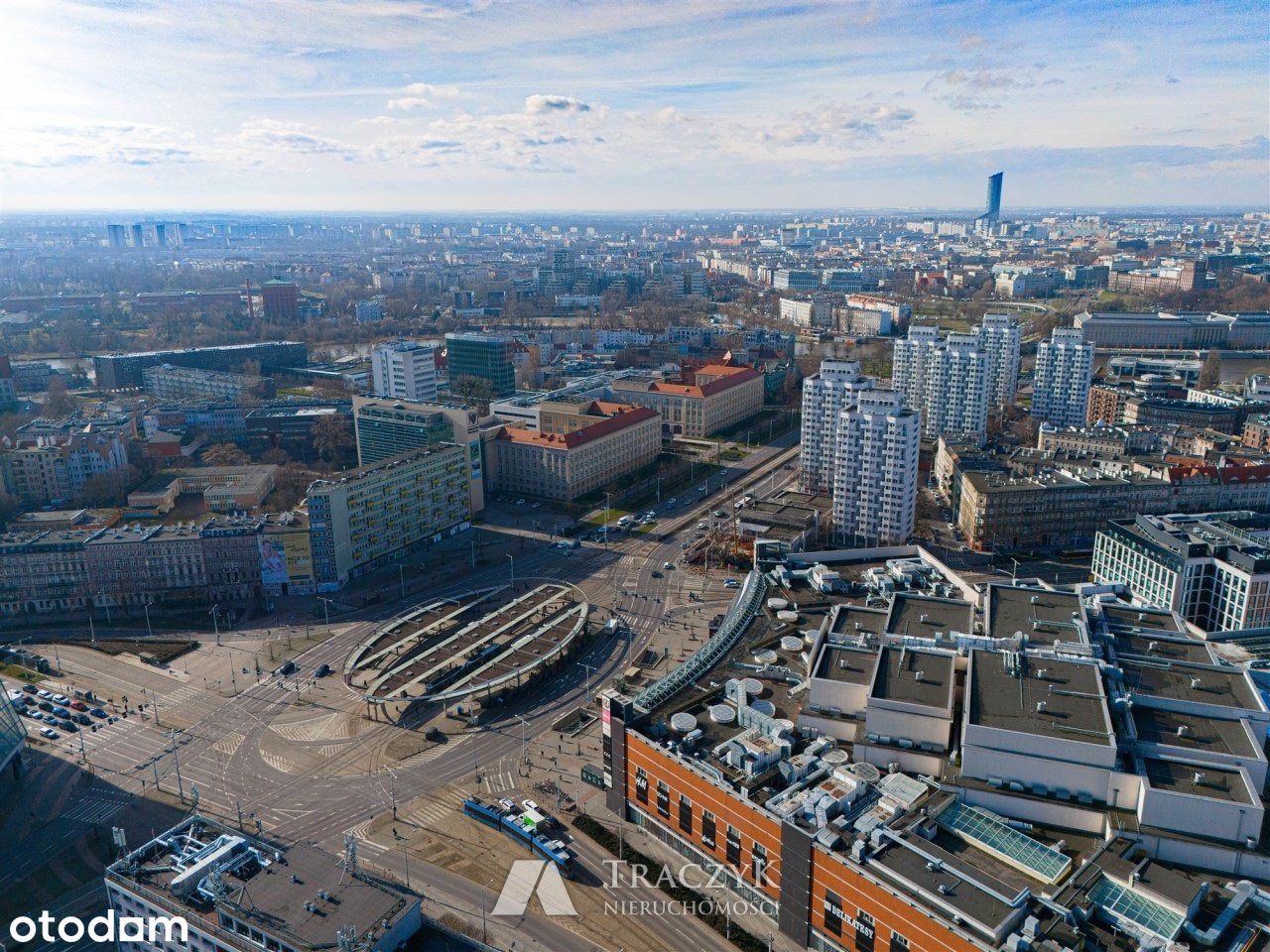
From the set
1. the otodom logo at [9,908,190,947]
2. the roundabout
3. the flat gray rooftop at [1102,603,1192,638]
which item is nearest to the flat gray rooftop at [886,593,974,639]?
the flat gray rooftop at [1102,603,1192,638]

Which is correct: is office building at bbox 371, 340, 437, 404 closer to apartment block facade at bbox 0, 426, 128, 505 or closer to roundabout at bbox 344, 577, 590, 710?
apartment block facade at bbox 0, 426, 128, 505

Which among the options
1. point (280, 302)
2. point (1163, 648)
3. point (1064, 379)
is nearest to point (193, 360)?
point (280, 302)

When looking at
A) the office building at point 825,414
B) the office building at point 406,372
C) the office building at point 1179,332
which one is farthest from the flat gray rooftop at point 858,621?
the office building at point 1179,332

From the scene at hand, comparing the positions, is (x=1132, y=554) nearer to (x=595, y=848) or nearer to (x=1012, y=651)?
(x=1012, y=651)

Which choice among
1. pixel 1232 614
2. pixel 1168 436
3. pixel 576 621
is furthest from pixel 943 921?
pixel 1168 436

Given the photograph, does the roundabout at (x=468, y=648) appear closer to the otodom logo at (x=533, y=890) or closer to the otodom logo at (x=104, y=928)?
the otodom logo at (x=533, y=890)
